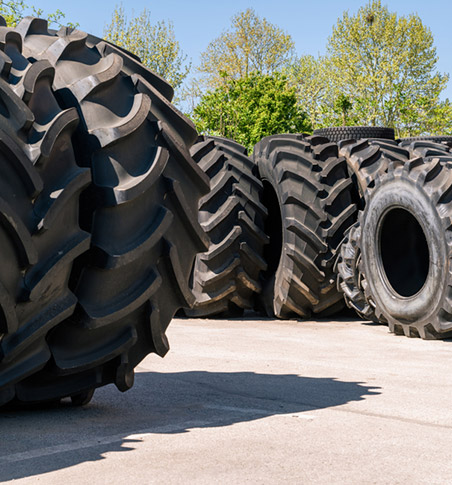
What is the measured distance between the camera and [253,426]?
3430 mm

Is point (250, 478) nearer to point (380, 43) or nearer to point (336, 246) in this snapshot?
point (336, 246)

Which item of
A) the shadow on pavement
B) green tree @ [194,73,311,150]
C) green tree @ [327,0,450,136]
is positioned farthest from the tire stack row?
green tree @ [327,0,450,136]

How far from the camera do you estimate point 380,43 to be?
4188cm

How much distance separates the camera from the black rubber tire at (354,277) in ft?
25.7

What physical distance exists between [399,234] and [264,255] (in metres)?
2.18

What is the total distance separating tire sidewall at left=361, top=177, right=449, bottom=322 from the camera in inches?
Answer: 262

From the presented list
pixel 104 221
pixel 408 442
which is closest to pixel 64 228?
pixel 104 221

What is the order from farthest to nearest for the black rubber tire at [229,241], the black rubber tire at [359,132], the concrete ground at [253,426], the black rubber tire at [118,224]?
the black rubber tire at [359,132]
the black rubber tire at [229,241]
the black rubber tire at [118,224]
the concrete ground at [253,426]

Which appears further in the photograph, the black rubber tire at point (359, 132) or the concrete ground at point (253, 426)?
the black rubber tire at point (359, 132)

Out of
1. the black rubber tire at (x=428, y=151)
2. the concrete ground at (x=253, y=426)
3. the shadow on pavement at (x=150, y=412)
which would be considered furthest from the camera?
the black rubber tire at (x=428, y=151)

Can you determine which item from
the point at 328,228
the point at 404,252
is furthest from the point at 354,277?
the point at 328,228

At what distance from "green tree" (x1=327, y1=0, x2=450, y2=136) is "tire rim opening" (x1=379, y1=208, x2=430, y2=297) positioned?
1223 inches

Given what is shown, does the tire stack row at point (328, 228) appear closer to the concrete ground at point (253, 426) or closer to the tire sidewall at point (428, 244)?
the tire sidewall at point (428, 244)

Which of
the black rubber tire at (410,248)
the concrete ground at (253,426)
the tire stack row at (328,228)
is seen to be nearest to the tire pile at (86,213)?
the concrete ground at (253,426)
